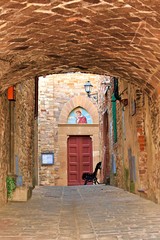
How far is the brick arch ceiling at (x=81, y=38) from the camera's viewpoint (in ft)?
12.2

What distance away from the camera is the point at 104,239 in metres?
3.86

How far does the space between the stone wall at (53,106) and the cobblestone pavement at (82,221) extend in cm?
1083

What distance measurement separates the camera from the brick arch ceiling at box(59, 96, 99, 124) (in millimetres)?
18562

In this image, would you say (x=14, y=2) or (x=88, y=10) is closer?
(x=14, y=2)

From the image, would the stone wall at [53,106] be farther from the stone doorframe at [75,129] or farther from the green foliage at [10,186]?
the green foliage at [10,186]

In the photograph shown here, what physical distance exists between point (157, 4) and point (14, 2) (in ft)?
4.16

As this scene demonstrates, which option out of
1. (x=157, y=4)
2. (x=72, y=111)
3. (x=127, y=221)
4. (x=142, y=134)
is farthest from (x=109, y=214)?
(x=72, y=111)

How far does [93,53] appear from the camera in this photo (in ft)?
18.4

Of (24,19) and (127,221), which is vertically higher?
(24,19)

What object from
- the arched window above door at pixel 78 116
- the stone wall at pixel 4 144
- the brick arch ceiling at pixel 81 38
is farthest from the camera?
the arched window above door at pixel 78 116

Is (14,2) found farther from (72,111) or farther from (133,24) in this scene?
(72,111)

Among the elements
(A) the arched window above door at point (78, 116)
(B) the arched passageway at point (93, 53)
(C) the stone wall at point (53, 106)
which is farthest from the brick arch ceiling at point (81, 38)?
(A) the arched window above door at point (78, 116)

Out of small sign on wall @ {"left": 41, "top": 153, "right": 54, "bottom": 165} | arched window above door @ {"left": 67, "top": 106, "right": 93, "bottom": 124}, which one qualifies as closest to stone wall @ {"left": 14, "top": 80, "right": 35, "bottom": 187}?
small sign on wall @ {"left": 41, "top": 153, "right": 54, "bottom": 165}

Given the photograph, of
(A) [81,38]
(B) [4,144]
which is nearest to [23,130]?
(B) [4,144]
